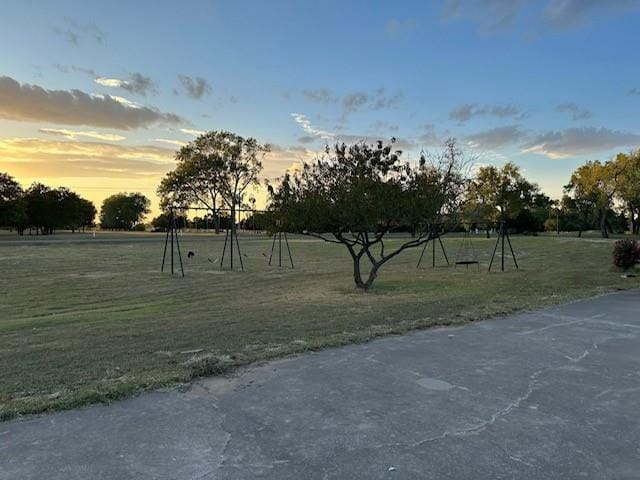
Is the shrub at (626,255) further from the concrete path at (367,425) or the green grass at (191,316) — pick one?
the concrete path at (367,425)

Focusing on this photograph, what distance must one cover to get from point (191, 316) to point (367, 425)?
221 inches

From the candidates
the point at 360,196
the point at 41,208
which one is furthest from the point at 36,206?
the point at 360,196

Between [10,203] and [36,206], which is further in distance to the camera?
[36,206]

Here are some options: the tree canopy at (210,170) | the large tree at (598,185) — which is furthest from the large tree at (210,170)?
the large tree at (598,185)

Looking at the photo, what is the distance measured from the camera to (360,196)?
37.5 feet

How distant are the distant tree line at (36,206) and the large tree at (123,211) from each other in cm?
2614

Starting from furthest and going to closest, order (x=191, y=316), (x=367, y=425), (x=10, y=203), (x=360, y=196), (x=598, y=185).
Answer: (x=10, y=203)
(x=598, y=185)
(x=360, y=196)
(x=191, y=316)
(x=367, y=425)

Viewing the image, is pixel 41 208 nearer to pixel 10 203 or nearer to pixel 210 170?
pixel 10 203

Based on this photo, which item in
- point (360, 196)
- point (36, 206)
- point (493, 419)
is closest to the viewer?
point (493, 419)

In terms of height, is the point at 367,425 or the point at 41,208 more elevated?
the point at 41,208

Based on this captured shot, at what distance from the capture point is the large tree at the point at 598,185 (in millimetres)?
46312

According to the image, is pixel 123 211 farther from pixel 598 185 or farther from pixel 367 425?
pixel 367 425

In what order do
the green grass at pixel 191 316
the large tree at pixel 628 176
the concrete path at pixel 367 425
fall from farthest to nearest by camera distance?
1. the large tree at pixel 628 176
2. the green grass at pixel 191 316
3. the concrete path at pixel 367 425

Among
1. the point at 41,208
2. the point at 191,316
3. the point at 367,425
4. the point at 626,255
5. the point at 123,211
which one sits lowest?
the point at 191,316
